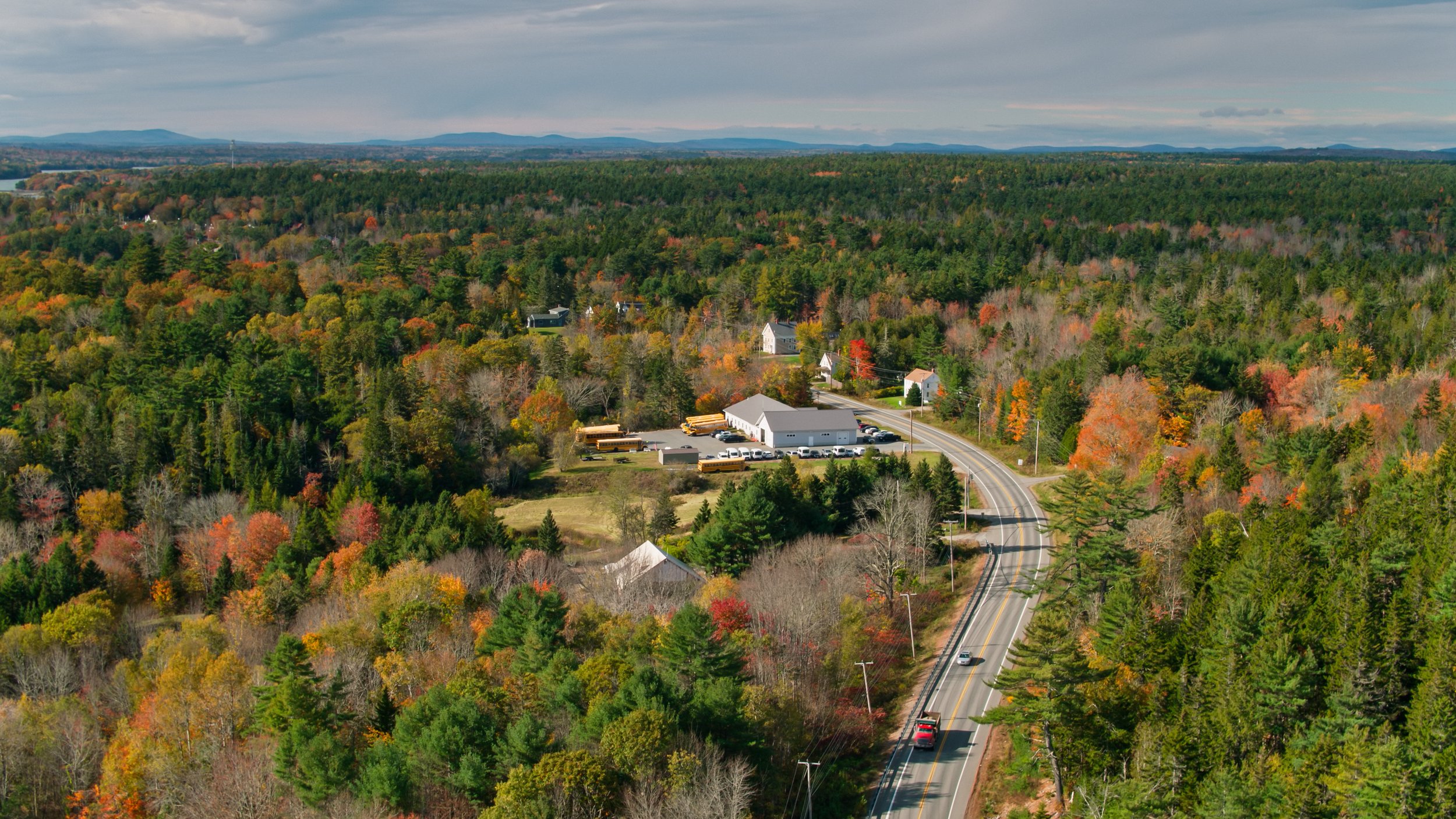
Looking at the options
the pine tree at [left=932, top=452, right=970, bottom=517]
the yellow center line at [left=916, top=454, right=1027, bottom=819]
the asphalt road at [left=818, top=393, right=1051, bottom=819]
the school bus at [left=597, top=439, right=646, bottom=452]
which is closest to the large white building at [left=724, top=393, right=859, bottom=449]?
the school bus at [left=597, top=439, right=646, bottom=452]

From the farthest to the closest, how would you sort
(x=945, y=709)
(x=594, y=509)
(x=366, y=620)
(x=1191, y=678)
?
(x=594, y=509) → (x=366, y=620) → (x=945, y=709) → (x=1191, y=678)

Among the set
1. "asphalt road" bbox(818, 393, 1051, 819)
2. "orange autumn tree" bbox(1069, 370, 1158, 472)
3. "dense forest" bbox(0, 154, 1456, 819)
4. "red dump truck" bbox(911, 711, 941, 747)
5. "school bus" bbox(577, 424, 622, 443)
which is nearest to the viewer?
"dense forest" bbox(0, 154, 1456, 819)

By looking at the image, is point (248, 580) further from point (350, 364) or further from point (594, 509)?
point (350, 364)

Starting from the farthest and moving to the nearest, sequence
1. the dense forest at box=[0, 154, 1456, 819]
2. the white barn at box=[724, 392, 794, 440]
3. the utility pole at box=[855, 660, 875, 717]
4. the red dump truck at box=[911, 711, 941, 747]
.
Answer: the white barn at box=[724, 392, 794, 440], the utility pole at box=[855, 660, 875, 717], the red dump truck at box=[911, 711, 941, 747], the dense forest at box=[0, 154, 1456, 819]

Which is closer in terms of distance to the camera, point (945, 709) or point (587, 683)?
point (587, 683)

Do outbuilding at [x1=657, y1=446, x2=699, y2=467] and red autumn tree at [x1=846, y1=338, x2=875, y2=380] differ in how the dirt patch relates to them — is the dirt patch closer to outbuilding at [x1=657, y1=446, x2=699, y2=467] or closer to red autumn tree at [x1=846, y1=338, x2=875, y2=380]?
outbuilding at [x1=657, y1=446, x2=699, y2=467]

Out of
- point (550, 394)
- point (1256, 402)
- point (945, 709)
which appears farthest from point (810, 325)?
point (945, 709)
